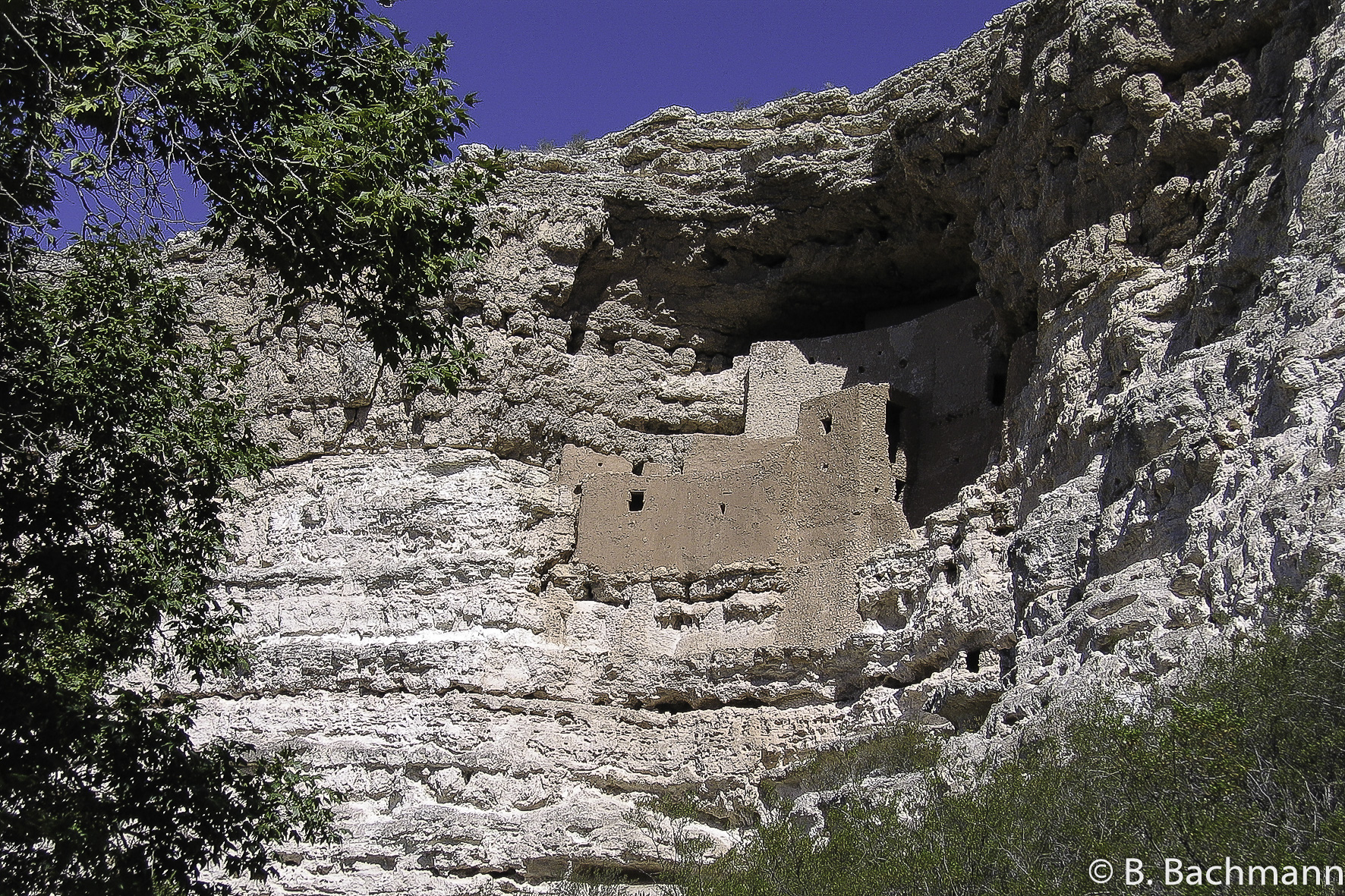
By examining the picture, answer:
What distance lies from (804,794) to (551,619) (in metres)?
5.22

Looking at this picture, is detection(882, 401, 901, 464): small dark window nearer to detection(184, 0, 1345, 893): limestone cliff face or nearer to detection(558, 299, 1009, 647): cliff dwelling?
detection(558, 299, 1009, 647): cliff dwelling

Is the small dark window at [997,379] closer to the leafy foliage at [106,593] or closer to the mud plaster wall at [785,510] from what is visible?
the mud plaster wall at [785,510]

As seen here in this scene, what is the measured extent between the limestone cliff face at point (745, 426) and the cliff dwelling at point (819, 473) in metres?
0.24

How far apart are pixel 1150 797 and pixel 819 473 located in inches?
361

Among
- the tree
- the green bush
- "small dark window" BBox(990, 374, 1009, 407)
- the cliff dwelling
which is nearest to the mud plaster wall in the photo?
the cliff dwelling

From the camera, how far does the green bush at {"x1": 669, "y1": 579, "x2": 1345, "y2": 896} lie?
25.0 feet

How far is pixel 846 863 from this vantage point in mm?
10219

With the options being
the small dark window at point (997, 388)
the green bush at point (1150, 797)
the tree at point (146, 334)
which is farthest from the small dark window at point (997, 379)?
the tree at point (146, 334)

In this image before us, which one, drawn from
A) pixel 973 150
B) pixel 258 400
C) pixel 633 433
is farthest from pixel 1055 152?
pixel 258 400

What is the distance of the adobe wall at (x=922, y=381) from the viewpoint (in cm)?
1744

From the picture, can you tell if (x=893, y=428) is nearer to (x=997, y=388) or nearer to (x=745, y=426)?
(x=997, y=388)

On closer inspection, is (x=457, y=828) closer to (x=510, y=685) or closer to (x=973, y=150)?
(x=510, y=685)

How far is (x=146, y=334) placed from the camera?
10281 mm

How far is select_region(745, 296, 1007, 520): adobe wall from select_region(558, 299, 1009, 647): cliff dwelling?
2cm
